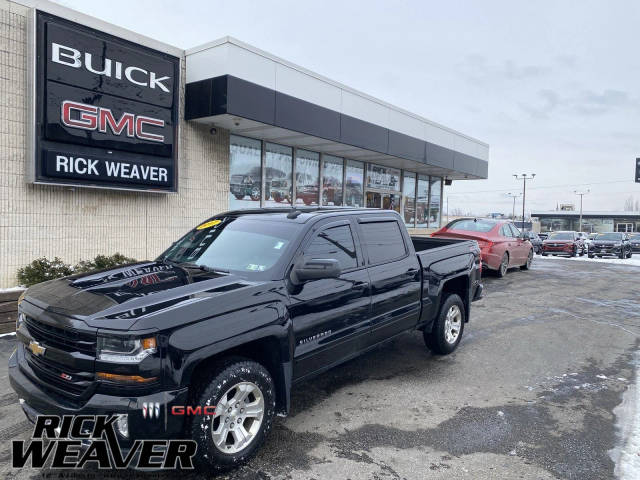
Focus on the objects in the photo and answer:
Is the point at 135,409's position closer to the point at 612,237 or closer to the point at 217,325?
the point at 217,325

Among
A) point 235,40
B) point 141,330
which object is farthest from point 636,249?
point 141,330

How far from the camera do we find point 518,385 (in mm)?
5078

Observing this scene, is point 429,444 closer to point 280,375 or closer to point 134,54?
point 280,375

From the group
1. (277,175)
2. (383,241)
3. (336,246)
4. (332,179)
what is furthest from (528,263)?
(336,246)

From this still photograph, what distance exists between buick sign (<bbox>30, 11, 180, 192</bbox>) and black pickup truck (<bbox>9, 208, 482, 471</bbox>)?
4748mm

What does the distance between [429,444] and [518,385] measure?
1929mm

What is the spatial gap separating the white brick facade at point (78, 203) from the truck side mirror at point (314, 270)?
654 cm

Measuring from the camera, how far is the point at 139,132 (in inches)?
356

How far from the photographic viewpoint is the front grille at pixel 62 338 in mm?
2818

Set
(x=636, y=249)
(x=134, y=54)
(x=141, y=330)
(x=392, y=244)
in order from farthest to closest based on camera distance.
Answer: (x=636, y=249)
(x=134, y=54)
(x=392, y=244)
(x=141, y=330)

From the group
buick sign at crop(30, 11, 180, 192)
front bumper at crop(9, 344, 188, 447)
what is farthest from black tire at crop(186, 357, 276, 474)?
buick sign at crop(30, 11, 180, 192)

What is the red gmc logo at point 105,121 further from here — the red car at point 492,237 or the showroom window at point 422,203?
the showroom window at point 422,203

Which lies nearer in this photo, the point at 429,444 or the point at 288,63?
the point at 429,444

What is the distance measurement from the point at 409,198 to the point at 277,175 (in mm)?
8593
